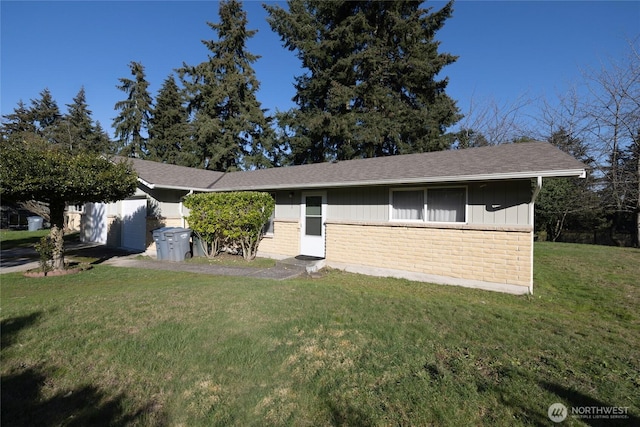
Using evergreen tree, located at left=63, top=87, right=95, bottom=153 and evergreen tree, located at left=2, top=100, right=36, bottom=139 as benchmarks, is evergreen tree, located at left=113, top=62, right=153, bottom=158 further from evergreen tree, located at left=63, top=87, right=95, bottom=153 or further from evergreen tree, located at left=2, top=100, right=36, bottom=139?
evergreen tree, located at left=2, top=100, right=36, bottom=139

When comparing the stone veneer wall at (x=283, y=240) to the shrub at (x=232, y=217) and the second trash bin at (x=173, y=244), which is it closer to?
the shrub at (x=232, y=217)

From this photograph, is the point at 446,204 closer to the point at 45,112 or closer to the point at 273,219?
the point at 273,219

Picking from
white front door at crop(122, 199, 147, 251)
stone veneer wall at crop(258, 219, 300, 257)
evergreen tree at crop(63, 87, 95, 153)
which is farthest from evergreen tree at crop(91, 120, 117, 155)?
stone veneer wall at crop(258, 219, 300, 257)

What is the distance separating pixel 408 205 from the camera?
26.8 feet

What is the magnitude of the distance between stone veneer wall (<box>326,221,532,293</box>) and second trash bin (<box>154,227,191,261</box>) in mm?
5119

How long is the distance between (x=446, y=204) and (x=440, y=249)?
3.88 ft

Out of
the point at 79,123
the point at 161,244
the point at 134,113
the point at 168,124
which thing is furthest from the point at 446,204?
the point at 79,123

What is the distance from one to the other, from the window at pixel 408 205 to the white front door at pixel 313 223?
2431 millimetres

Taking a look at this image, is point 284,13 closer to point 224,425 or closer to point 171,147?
point 171,147

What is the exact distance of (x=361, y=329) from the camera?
167 inches

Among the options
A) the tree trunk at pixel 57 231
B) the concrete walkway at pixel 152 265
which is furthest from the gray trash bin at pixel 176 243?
the tree trunk at pixel 57 231

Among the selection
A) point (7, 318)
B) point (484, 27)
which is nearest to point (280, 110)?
point (484, 27)

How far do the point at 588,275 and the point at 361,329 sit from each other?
793cm

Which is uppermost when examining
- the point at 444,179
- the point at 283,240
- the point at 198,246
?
the point at 444,179
